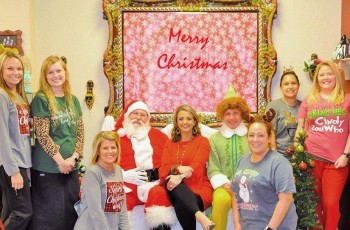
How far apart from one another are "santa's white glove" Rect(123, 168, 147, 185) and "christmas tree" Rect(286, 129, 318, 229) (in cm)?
132

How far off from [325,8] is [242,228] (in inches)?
114

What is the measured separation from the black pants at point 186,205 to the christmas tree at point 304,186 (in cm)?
81

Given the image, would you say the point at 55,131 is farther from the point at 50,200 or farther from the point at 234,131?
the point at 234,131

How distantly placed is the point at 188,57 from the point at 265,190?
7.34 feet

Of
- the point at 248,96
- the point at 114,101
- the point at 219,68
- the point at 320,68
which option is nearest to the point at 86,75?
the point at 114,101

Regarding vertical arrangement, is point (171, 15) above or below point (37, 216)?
above

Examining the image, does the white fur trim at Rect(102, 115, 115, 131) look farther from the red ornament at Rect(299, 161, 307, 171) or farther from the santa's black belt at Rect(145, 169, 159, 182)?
the red ornament at Rect(299, 161, 307, 171)

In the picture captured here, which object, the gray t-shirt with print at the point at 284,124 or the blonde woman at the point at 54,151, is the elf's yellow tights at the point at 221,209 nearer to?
the gray t-shirt with print at the point at 284,124

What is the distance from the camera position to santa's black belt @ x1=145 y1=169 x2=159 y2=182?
172 inches

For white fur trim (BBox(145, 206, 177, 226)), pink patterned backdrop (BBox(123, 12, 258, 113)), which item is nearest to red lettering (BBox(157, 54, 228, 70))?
pink patterned backdrop (BBox(123, 12, 258, 113))

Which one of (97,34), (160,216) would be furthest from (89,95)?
(160,216)

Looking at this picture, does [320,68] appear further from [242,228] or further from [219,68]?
[242,228]

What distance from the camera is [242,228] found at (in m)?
3.41

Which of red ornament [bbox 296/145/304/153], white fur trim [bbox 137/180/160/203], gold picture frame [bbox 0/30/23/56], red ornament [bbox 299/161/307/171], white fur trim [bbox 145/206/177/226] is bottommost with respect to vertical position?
white fur trim [bbox 145/206/177/226]
